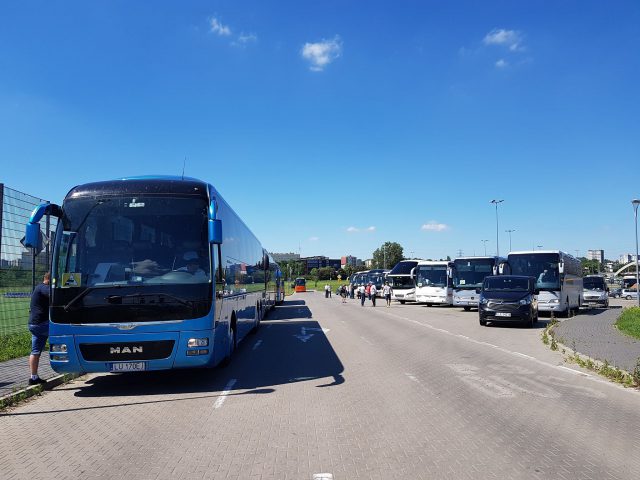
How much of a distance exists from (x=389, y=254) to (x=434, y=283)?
110379mm

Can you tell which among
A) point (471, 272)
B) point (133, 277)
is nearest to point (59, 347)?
point (133, 277)

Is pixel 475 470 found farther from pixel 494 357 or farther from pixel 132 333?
pixel 494 357

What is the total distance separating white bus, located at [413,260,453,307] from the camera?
35.8 m

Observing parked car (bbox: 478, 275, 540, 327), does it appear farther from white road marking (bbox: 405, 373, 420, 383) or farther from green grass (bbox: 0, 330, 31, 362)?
green grass (bbox: 0, 330, 31, 362)

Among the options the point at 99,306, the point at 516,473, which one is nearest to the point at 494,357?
the point at 516,473

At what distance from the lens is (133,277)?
8547mm

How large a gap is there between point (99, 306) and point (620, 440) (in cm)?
727

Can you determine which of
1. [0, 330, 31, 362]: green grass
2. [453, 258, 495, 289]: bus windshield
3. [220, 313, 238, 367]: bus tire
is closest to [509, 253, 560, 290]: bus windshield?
[453, 258, 495, 289]: bus windshield

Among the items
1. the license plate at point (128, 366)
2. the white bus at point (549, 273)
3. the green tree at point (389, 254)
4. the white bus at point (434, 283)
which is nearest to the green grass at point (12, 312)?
the license plate at point (128, 366)

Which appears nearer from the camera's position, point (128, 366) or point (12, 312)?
point (128, 366)

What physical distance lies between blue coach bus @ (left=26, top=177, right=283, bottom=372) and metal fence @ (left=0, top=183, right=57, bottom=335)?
14.5 feet

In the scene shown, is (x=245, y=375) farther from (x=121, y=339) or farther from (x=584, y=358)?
(x=584, y=358)

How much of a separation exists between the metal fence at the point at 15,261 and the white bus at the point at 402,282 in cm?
3149

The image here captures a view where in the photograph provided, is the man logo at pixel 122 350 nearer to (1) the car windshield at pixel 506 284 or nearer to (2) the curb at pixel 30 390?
(2) the curb at pixel 30 390
